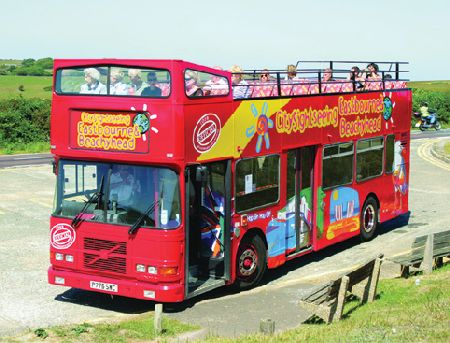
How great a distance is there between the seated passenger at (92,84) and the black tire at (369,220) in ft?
25.8

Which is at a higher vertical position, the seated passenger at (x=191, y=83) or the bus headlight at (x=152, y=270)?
the seated passenger at (x=191, y=83)

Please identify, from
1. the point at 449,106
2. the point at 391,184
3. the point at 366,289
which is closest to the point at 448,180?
the point at 391,184

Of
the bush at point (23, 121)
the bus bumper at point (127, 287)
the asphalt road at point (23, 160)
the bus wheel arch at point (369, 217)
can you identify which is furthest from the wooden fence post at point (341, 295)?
the bush at point (23, 121)

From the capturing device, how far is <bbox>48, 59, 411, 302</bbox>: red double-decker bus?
A: 39.2ft

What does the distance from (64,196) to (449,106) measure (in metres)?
57.8

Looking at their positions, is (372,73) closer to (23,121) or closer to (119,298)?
(119,298)

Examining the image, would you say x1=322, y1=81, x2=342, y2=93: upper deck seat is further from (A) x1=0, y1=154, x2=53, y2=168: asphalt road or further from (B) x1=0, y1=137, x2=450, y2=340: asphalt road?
(A) x1=0, y1=154, x2=53, y2=168: asphalt road

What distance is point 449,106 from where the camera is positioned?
66438 mm

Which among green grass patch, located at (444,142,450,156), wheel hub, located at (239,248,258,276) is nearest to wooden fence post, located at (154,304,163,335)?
wheel hub, located at (239,248,258,276)

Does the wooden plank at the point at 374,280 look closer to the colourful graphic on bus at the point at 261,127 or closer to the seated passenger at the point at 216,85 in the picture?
the colourful graphic on bus at the point at 261,127

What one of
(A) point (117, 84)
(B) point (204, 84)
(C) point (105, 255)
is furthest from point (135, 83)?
(C) point (105, 255)

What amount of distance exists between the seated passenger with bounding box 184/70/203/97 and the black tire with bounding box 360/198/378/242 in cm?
715

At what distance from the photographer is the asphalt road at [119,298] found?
12.4m

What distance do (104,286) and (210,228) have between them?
1954 millimetres
